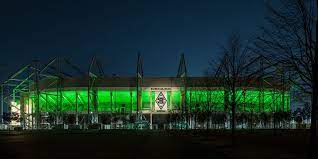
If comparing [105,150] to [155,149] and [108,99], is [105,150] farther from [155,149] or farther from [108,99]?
[108,99]

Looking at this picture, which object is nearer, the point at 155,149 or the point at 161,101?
the point at 155,149

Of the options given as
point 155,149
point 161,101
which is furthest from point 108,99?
point 155,149

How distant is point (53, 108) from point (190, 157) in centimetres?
10851

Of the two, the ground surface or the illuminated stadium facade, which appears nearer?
the ground surface

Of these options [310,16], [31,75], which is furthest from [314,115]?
[31,75]

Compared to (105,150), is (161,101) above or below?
above

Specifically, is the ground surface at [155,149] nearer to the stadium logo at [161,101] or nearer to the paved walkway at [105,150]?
the paved walkway at [105,150]

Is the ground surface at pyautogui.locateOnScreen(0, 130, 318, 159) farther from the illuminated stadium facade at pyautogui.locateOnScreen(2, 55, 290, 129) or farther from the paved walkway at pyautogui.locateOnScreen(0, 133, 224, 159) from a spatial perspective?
the illuminated stadium facade at pyautogui.locateOnScreen(2, 55, 290, 129)

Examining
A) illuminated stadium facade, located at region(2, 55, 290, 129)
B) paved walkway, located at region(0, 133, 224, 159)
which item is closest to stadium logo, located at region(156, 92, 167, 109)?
illuminated stadium facade, located at region(2, 55, 290, 129)

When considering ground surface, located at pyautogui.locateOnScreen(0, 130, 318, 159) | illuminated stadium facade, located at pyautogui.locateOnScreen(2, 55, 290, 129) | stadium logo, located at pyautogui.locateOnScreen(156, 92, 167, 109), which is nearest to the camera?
ground surface, located at pyautogui.locateOnScreen(0, 130, 318, 159)

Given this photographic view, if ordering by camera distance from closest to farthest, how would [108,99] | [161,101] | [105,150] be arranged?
[105,150], [161,101], [108,99]

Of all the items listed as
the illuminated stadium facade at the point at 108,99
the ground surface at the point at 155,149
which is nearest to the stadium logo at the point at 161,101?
the illuminated stadium facade at the point at 108,99

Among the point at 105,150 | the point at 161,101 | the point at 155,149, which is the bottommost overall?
the point at 155,149

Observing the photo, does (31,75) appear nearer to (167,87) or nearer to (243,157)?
(167,87)
